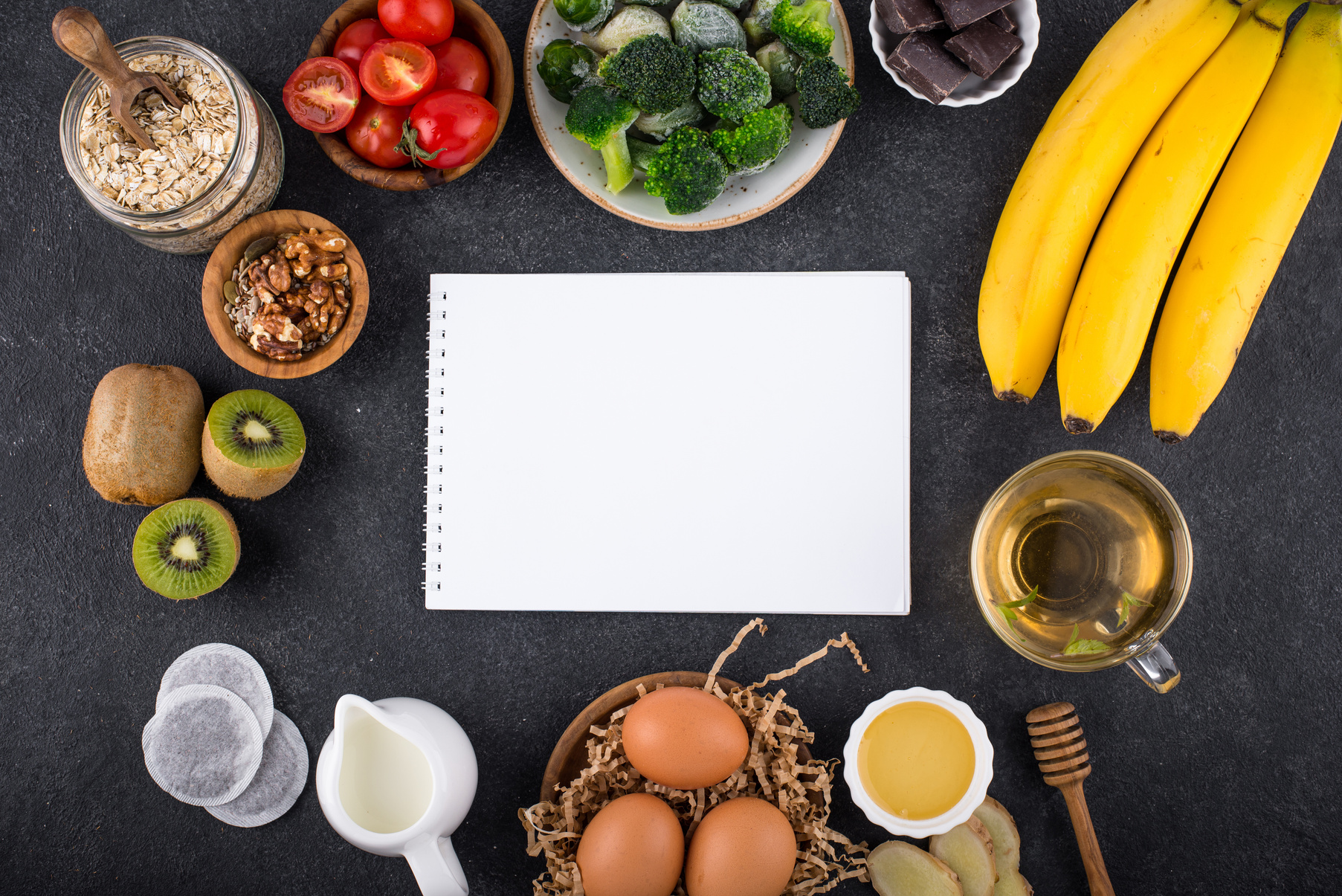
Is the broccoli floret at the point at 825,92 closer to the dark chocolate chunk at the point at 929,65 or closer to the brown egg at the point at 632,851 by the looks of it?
the dark chocolate chunk at the point at 929,65

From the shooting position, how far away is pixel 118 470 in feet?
2.73

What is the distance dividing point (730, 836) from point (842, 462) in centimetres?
44

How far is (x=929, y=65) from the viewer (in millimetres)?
812

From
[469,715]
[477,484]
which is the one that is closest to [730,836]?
[469,715]

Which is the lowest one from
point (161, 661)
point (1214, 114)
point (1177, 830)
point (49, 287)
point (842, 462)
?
point (1177, 830)

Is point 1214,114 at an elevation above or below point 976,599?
above

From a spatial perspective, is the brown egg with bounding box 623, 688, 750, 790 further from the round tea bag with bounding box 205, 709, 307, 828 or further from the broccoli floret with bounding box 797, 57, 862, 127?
the broccoli floret with bounding box 797, 57, 862, 127

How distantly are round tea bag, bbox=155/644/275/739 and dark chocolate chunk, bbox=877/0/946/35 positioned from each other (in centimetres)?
107

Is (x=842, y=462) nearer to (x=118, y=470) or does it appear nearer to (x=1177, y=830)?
(x=1177, y=830)

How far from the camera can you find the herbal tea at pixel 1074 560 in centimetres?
82

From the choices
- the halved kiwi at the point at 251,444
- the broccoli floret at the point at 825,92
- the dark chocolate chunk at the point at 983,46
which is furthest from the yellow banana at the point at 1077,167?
the halved kiwi at the point at 251,444

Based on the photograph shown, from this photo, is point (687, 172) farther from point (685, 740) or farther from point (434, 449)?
point (685, 740)

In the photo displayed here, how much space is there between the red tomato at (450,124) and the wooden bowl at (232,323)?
15 cm

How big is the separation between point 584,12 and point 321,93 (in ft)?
0.95
